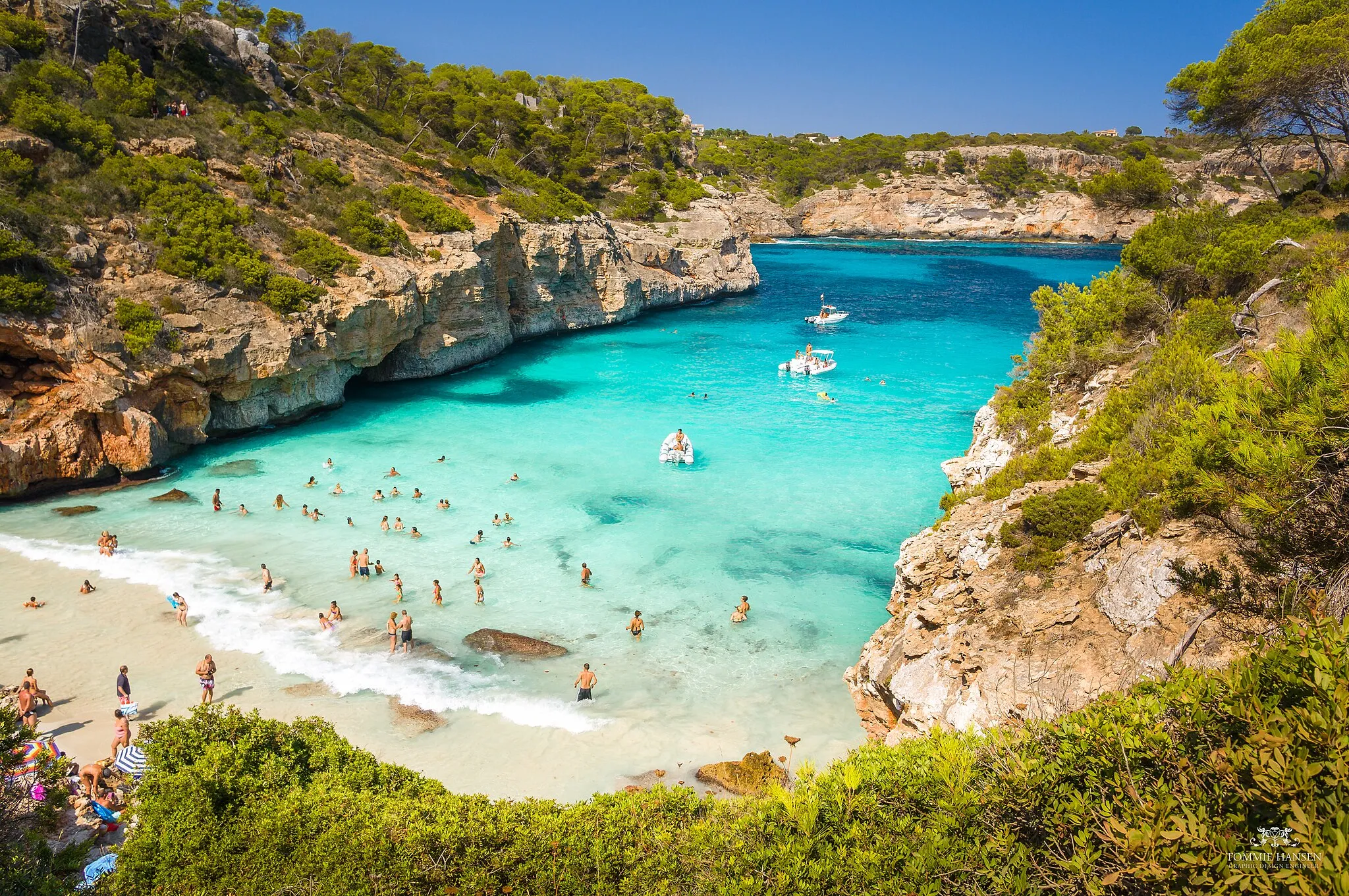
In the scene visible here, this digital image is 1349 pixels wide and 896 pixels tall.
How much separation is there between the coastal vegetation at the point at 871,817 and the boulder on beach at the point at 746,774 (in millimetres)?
3140

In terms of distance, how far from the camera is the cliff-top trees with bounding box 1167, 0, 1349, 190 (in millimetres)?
15953

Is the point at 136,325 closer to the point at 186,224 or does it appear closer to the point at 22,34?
the point at 186,224

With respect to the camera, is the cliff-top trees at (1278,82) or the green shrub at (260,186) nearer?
the cliff-top trees at (1278,82)

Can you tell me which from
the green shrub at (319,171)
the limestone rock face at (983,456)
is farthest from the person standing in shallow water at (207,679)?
the green shrub at (319,171)

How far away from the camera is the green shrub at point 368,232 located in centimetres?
3244

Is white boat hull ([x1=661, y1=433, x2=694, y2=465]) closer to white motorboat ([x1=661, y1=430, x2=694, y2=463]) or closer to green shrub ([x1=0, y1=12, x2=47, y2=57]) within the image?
white motorboat ([x1=661, y1=430, x2=694, y2=463])

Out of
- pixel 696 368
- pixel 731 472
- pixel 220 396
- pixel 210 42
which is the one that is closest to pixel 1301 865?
pixel 731 472

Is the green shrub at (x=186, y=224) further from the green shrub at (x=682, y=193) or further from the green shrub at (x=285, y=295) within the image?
the green shrub at (x=682, y=193)

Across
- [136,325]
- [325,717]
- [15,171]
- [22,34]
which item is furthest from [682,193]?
[325,717]

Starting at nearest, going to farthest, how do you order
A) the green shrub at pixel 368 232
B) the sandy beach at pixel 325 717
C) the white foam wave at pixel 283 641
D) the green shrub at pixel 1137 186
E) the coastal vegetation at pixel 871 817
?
the coastal vegetation at pixel 871 817
the sandy beach at pixel 325 717
the white foam wave at pixel 283 641
the green shrub at pixel 1137 186
the green shrub at pixel 368 232

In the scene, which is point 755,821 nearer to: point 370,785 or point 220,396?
point 370,785

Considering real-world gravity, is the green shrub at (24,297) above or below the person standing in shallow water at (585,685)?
above

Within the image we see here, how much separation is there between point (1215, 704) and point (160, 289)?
3014 cm

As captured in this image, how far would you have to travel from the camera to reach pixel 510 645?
15469mm
